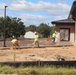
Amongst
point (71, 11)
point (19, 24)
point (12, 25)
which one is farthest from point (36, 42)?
point (19, 24)

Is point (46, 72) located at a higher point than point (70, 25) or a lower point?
lower

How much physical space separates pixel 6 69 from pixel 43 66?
191 cm

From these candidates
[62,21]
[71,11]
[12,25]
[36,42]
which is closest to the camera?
[36,42]

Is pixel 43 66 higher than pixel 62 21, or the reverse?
pixel 62 21

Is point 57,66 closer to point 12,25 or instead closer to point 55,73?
point 55,73

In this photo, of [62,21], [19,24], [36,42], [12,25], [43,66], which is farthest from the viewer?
[19,24]

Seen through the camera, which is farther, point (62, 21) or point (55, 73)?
point (62, 21)

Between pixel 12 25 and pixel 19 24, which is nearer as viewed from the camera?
pixel 12 25

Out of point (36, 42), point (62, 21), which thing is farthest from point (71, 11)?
point (36, 42)

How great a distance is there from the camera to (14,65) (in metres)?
13.5

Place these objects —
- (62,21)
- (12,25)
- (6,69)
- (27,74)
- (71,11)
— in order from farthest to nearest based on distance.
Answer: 1. (12,25)
2. (62,21)
3. (71,11)
4. (6,69)
5. (27,74)

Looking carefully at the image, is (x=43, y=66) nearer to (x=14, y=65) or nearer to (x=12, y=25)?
(x=14, y=65)

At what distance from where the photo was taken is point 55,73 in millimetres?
11453

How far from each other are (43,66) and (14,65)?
1.26 meters
